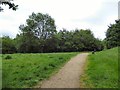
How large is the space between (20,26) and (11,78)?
7644cm

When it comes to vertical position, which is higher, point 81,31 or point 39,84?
point 81,31

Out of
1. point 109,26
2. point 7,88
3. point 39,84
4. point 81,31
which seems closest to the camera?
point 7,88

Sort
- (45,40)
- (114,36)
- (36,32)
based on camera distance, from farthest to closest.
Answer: (36,32), (45,40), (114,36)

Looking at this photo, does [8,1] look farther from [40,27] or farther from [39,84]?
[40,27]

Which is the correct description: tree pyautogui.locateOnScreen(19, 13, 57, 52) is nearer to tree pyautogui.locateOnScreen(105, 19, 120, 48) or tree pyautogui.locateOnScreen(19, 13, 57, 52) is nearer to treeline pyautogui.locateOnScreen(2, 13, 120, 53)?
treeline pyautogui.locateOnScreen(2, 13, 120, 53)

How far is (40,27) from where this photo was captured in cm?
9506

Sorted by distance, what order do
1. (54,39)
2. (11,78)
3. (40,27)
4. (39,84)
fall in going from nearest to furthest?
(39,84)
(11,78)
(54,39)
(40,27)

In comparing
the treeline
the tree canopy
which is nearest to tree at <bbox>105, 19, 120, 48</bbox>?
the treeline

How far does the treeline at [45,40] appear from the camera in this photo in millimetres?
87438

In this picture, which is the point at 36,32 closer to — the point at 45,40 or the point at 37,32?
the point at 37,32

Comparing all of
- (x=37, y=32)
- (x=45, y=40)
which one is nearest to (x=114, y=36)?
(x=45, y=40)

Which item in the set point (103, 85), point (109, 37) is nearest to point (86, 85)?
point (103, 85)

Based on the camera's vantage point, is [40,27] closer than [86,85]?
No

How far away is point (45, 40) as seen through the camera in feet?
294
